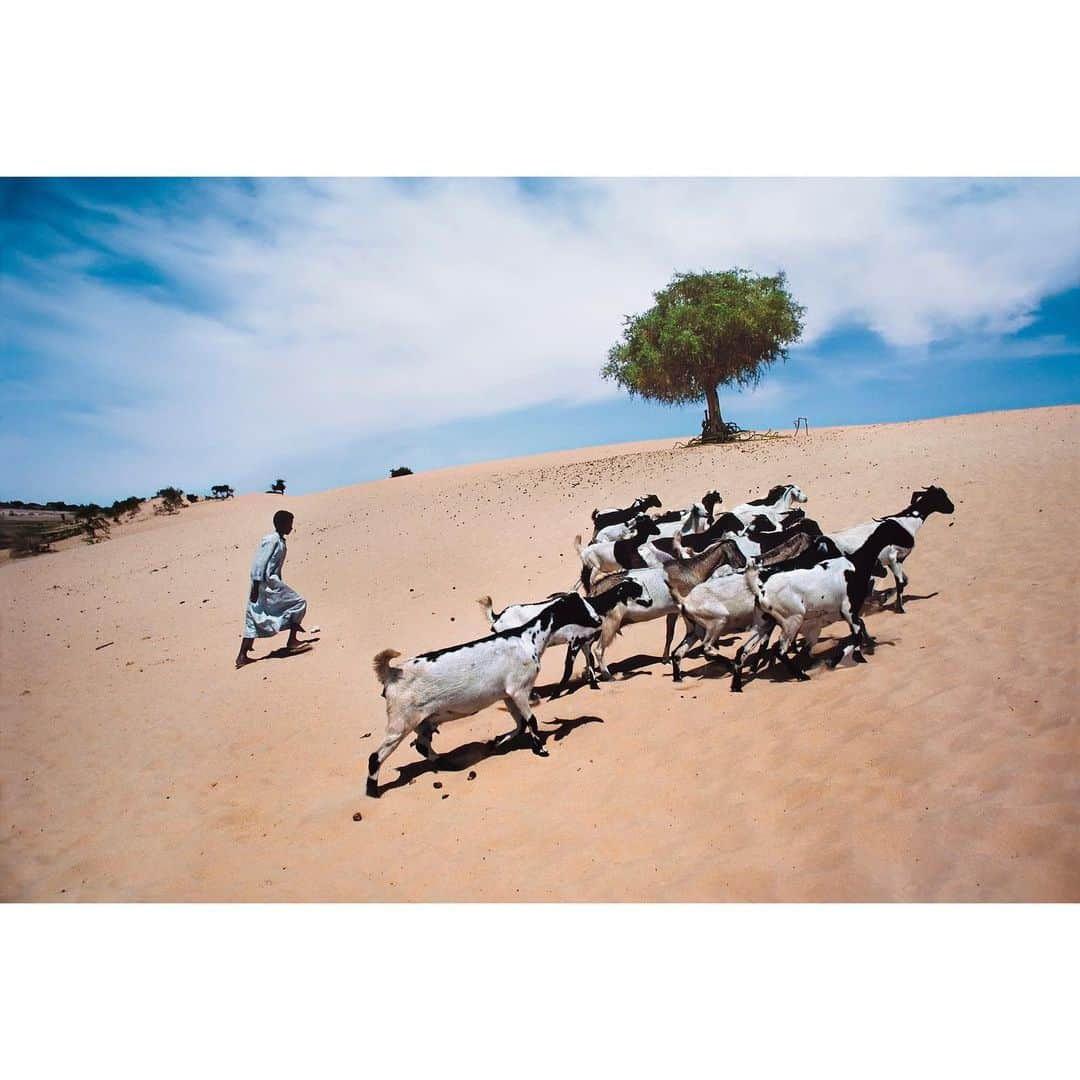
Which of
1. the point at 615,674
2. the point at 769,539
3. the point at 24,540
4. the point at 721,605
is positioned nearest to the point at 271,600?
the point at 24,540

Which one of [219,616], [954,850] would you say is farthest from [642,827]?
[219,616]

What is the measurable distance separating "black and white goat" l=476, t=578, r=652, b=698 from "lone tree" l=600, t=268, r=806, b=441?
19.9 m

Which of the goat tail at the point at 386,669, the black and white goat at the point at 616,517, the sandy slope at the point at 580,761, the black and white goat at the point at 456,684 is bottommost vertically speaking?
the sandy slope at the point at 580,761

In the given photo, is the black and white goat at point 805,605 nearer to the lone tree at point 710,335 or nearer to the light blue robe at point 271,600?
the light blue robe at point 271,600

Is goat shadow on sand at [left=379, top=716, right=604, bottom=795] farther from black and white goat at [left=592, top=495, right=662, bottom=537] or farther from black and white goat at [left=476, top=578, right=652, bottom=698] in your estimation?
black and white goat at [left=592, top=495, right=662, bottom=537]

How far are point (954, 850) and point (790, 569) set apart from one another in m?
3.84

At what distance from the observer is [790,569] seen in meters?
6.93

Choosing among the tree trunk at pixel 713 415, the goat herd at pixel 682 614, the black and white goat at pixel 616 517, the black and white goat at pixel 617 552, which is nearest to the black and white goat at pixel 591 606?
the goat herd at pixel 682 614

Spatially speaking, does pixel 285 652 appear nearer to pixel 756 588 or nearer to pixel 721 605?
pixel 721 605

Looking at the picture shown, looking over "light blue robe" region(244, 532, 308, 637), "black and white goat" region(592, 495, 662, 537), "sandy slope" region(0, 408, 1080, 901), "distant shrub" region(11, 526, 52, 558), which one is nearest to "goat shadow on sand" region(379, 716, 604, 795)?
"sandy slope" region(0, 408, 1080, 901)

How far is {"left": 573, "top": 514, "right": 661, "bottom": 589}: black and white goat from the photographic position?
10.1m

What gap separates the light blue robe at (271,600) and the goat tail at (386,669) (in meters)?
4.86

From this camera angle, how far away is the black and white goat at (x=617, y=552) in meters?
10.1

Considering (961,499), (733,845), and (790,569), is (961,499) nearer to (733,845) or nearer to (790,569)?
(790,569)
